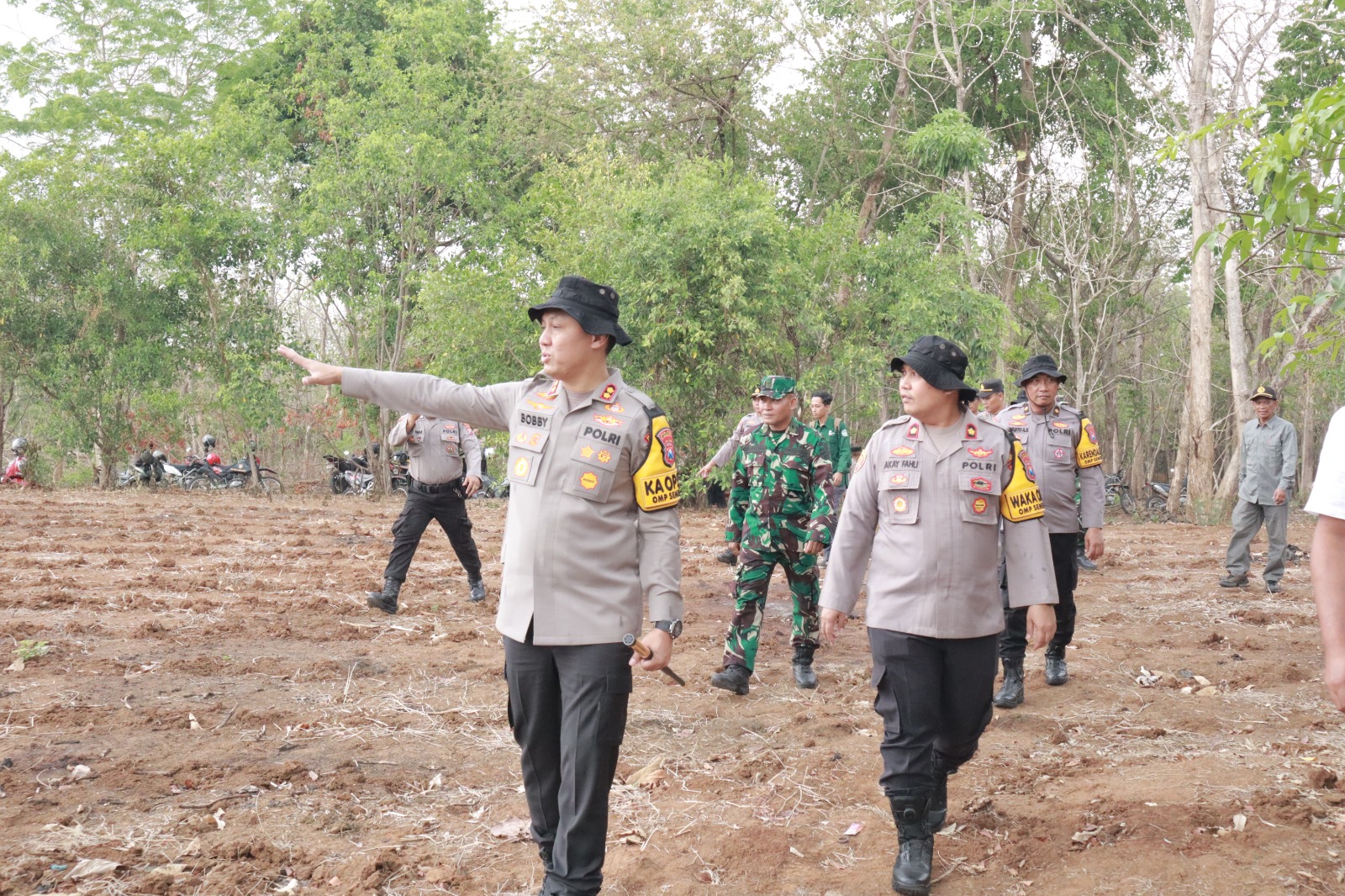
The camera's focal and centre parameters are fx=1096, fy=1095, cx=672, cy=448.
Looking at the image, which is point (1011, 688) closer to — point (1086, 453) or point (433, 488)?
point (1086, 453)

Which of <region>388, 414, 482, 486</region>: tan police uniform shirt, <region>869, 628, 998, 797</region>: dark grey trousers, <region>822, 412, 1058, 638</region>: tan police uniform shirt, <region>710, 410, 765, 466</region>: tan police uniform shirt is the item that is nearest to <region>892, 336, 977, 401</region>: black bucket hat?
<region>822, 412, 1058, 638</region>: tan police uniform shirt

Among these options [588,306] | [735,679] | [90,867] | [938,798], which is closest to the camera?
[588,306]

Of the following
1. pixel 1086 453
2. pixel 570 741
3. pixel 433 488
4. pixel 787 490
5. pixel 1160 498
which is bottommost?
pixel 570 741

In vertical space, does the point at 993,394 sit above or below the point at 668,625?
above

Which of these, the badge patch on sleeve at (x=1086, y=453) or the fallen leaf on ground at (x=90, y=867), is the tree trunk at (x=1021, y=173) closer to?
the badge patch on sleeve at (x=1086, y=453)

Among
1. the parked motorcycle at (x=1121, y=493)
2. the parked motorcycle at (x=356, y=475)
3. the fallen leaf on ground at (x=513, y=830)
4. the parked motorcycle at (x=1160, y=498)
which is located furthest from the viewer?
the parked motorcycle at (x=356, y=475)

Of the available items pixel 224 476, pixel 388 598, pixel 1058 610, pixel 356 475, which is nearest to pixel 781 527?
pixel 1058 610

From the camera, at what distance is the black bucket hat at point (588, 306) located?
11.6 feet

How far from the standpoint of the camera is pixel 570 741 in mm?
3434

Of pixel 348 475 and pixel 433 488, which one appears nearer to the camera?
pixel 433 488

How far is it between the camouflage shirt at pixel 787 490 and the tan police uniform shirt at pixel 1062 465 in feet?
4.05

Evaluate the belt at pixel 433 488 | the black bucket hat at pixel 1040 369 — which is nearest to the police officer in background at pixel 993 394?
the black bucket hat at pixel 1040 369

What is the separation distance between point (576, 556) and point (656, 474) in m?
0.37

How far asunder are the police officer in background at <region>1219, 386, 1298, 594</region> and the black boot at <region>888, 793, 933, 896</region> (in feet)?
26.3
